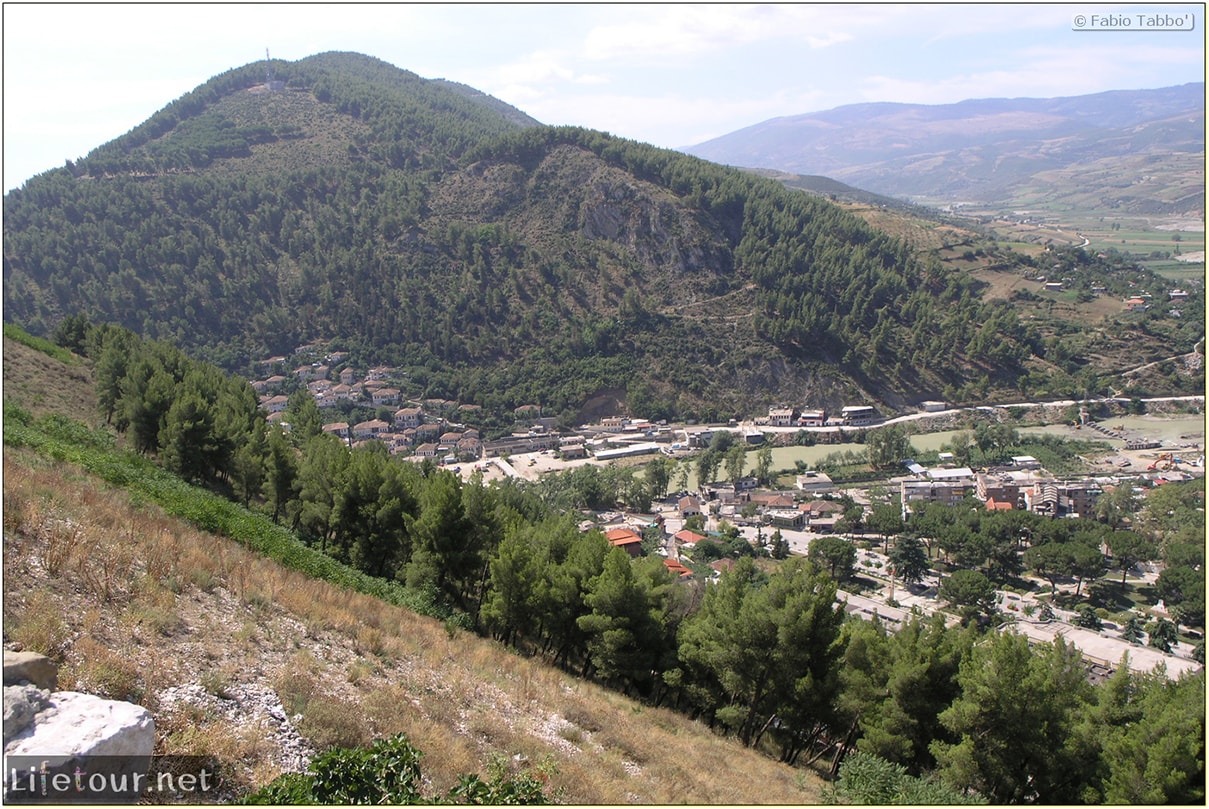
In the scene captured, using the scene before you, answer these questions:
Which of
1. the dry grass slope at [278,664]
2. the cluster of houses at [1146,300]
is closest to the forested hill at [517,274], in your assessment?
the cluster of houses at [1146,300]

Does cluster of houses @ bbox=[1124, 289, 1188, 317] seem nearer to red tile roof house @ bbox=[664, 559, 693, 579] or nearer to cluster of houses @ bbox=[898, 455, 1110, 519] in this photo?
cluster of houses @ bbox=[898, 455, 1110, 519]

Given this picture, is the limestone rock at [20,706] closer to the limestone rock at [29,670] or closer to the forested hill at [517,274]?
the limestone rock at [29,670]

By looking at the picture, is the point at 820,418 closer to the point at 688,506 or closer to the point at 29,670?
the point at 688,506

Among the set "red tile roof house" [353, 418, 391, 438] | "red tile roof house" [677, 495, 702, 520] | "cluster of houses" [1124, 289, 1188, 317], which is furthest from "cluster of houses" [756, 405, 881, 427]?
"cluster of houses" [1124, 289, 1188, 317]

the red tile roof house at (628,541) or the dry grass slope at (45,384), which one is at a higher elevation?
the dry grass slope at (45,384)

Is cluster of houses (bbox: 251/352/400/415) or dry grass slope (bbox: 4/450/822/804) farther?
cluster of houses (bbox: 251/352/400/415)

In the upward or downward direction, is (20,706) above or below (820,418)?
above

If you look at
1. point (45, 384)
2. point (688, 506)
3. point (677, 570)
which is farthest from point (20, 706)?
point (688, 506)
